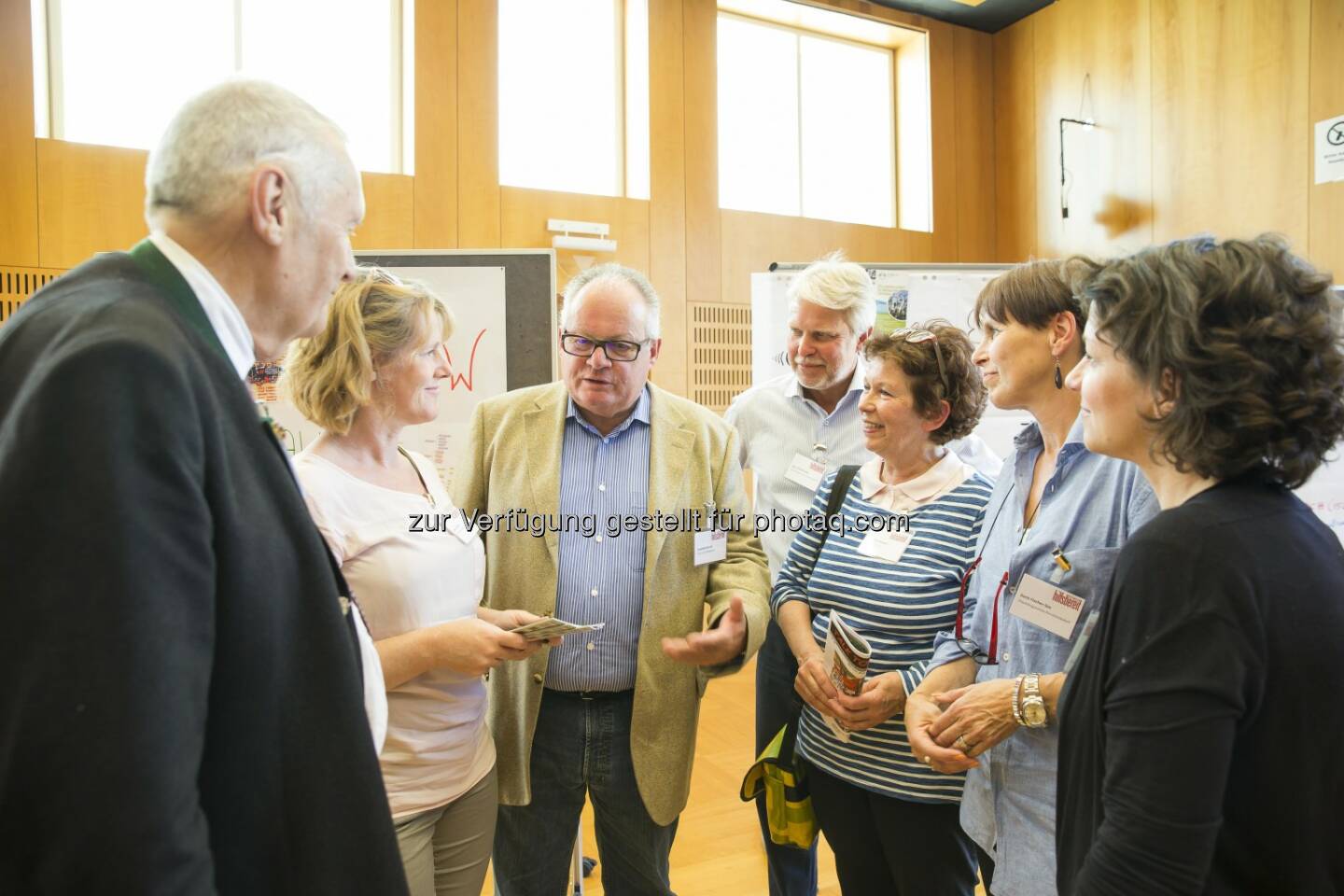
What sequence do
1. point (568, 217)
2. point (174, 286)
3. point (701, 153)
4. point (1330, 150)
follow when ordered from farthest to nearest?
point (701, 153) → point (568, 217) → point (1330, 150) → point (174, 286)

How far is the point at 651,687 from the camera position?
1924 mm

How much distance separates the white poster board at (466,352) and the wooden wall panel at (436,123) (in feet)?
4.96

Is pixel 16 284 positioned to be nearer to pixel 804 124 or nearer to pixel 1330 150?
pixel 804 124

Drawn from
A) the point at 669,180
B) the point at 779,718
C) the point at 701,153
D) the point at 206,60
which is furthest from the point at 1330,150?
the point at 206,60

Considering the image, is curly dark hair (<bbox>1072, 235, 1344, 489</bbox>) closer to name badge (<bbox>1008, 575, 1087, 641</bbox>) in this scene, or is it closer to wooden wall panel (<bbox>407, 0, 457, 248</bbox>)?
name badge (<bbox>1008, 575, 1087, 641</bbox>)

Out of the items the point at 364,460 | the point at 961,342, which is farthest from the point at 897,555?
the point at 364,460

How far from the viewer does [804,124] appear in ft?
19.8

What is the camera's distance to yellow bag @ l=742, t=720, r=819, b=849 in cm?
197

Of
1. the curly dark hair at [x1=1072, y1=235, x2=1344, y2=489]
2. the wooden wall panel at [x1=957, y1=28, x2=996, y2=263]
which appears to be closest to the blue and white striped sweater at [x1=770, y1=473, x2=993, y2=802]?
the curly dark hair at [x1=1072, y1=235, x2=1344, y2=489]

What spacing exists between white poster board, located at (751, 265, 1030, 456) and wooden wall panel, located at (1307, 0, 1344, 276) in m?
1.81

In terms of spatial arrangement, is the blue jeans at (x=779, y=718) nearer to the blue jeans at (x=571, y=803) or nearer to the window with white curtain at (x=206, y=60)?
the blue jeans at (x=571, y=803)

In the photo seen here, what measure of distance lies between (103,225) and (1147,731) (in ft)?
15.5

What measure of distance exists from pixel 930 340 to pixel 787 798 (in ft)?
3.74

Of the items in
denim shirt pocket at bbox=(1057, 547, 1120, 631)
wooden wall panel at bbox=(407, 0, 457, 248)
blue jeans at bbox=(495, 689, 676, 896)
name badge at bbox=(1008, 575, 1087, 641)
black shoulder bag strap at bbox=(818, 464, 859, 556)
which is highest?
wooden wall panel at bbox=(407, 0, 457, 248)
